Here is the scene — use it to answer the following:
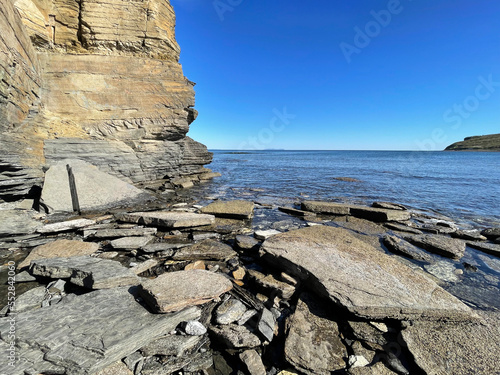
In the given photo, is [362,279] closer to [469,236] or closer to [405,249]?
[405,249]

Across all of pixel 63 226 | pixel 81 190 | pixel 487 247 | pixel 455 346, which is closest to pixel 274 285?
pixel 455 346

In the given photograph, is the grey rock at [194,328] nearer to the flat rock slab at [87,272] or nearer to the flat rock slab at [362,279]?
the flat rock slab at [87,272]

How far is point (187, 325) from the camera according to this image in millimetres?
2535

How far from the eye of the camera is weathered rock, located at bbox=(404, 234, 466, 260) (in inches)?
196

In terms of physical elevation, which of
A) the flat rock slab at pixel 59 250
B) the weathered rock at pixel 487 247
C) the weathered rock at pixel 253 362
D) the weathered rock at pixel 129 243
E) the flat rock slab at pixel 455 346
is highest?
the flat rock slab at pixel 59 250

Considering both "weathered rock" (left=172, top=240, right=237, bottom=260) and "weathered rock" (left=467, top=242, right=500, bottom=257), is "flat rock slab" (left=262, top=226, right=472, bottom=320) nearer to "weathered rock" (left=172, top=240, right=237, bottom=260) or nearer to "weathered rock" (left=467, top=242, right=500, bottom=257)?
"weathered rock" (left=172, top=240, right=237, bottom=260)

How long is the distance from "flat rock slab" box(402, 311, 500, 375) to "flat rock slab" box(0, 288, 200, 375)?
2.52 m

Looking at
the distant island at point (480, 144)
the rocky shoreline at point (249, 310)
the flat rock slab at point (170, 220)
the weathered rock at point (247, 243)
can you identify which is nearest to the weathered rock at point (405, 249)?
the rocky shoreline at point (249, 310)

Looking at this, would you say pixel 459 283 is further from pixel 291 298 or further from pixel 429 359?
pixel 291 298

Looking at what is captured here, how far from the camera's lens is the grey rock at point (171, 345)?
2.26m

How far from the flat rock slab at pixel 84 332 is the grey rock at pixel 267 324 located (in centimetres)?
81

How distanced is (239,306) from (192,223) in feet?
11.2

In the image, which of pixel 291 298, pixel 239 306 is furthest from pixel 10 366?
pixel 291 298

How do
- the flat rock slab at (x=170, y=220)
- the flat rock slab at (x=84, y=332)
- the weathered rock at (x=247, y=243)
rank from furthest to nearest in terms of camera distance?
the flat rock slab at (x=170, y=220)
the weathered rock at (x=247, y=243)
the flat rock slab at (x=84, y=332)
